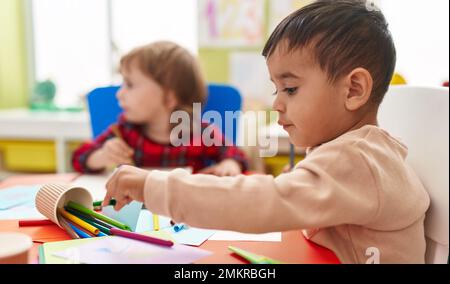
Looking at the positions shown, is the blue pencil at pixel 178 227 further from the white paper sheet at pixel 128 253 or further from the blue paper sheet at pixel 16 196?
the blue paper sheet at pixel 16 196

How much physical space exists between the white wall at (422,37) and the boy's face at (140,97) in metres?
1.32

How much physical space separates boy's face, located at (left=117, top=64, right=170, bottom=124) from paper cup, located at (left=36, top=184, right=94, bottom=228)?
655 millimetres

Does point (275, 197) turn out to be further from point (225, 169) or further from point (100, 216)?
point (225, 169)

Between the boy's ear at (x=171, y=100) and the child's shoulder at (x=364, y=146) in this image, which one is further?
the boy's ear at (x=171, y=100)

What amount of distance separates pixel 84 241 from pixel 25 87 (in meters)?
2.65

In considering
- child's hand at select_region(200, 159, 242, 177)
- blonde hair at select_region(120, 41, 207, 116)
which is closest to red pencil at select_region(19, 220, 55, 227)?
child's hand at select_region(200, 159, 242, 177)

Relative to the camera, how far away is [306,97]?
0.64 metres

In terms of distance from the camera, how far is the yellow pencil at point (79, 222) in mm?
646

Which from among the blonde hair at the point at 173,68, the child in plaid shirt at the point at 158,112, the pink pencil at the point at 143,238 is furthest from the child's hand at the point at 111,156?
the pink pencil at the point at 143,238

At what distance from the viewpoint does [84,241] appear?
24.1 inches

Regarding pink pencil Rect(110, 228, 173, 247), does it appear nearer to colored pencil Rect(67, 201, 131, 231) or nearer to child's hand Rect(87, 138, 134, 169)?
colored pencil Rect(67, 201, 131, 231)

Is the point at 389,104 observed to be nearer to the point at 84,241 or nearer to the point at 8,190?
the point at 84,241

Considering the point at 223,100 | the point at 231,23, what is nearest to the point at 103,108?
the point at 223,100
